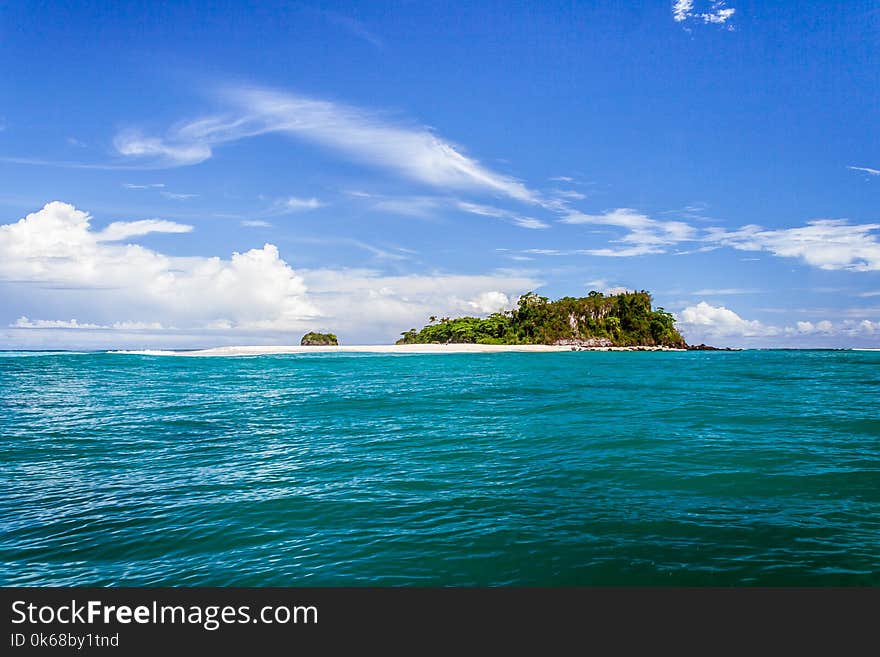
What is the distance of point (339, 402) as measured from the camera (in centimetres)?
3569

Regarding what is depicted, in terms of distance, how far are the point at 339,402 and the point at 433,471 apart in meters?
20.6

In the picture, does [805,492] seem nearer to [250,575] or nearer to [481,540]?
[481,540]

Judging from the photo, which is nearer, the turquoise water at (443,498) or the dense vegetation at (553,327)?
the turquoise water at (443,498)

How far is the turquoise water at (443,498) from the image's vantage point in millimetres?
9156

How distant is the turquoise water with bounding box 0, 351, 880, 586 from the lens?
916 cm

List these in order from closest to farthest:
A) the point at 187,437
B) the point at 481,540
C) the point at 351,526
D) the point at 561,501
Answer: the point at 481,540
the point at 351,526
the point at 561,501
the point at 187,437

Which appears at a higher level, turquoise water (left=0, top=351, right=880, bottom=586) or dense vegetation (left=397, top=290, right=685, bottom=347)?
dense vegetation (left=397, top=290, right=685, bottom=347)

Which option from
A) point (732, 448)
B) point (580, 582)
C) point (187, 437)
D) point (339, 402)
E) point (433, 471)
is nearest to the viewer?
point (580, 582)

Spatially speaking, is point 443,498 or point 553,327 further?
point 553,327

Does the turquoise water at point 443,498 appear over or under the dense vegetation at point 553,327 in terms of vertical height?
under

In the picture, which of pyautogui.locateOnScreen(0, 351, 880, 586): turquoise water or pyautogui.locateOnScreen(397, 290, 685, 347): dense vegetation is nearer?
pyautogui.locateOnScreen(0, 351, 880, 586): turquoise water

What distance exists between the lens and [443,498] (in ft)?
43.8

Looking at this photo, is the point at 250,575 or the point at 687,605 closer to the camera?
the point at 687,605

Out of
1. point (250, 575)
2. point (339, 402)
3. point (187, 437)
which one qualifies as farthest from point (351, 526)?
point (339, 402)
